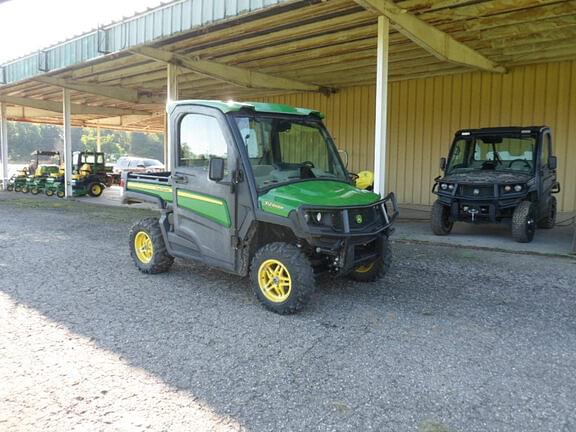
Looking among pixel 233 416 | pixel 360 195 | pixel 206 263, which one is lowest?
pixel 233 416

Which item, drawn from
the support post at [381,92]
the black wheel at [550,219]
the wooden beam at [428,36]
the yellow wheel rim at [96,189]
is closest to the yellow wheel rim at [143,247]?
the support post at [381,92]

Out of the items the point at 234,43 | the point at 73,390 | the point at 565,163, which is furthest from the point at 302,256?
the point at 565,163

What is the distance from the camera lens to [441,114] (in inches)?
508

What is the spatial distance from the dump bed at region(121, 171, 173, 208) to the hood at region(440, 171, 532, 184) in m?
5.02

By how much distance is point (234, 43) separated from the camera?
10281 mm

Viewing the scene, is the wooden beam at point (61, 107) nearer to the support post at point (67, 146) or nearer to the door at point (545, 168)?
the support post at point (67, 146)

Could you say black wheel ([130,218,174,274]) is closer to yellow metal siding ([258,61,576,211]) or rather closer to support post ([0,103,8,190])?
yellow metal siding ([258,61,576,211])

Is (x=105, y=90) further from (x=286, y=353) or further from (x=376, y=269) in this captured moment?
(x=286, y=353)

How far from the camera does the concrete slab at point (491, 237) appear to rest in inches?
298

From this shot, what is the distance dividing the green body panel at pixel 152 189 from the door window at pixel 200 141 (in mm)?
448

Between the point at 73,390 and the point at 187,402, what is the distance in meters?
0.75

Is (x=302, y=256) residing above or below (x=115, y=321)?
above

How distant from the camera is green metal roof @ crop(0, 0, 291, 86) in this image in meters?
7.97

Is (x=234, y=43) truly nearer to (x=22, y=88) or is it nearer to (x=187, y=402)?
(x=187, y=402)
